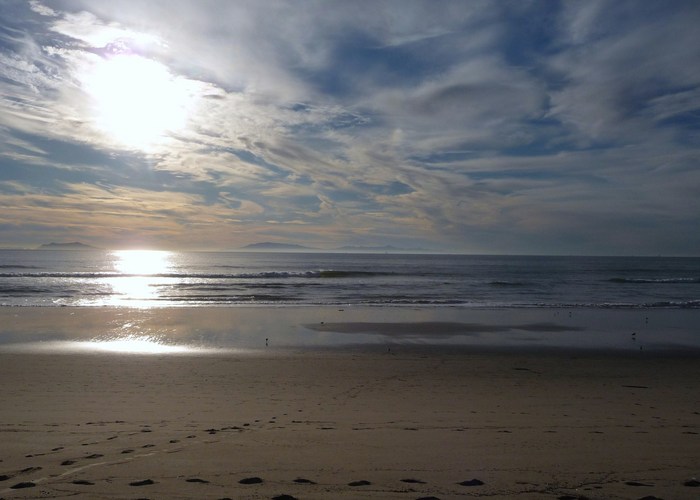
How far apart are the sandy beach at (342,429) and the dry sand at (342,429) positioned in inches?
1.1

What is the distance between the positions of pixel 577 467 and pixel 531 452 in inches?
22.2

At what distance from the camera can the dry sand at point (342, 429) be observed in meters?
4.61

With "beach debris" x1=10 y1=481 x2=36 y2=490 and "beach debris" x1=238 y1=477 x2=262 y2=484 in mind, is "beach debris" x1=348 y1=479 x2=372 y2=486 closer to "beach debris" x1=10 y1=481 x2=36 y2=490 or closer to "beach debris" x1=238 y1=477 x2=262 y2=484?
"beach debris" x1=238 y1=477 x2=262 y2=484

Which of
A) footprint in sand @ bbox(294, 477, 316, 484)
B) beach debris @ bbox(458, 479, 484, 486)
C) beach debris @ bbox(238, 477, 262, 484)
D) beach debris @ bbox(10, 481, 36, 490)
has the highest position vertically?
beach debris @ bbox(10, 481, 36, 490)

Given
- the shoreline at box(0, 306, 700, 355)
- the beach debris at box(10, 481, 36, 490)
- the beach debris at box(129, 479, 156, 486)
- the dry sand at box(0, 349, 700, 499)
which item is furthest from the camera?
the shoreline at box(0, 306, 700, 355)

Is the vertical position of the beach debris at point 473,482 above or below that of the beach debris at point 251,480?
below

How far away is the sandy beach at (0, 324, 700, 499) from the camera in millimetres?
4617

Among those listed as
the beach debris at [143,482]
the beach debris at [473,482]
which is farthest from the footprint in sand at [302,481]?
the beach debris at [473,482]

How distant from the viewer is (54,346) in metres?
13.8

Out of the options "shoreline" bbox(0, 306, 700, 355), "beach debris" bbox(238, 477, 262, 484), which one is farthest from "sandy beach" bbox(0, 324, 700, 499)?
"shoreline" bbox(0, 306, 700, 355)

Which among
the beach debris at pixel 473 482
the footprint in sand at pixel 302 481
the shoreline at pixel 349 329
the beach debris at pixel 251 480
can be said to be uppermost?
Answer: the beach debris at pixel 251 480

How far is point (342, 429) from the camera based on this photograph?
6609 millimetres

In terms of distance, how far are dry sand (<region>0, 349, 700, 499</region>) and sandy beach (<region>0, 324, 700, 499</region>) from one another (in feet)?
0.09

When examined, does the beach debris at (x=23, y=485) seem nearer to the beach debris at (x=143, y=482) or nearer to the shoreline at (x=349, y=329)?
the beach debris at (x=143, y=482)
